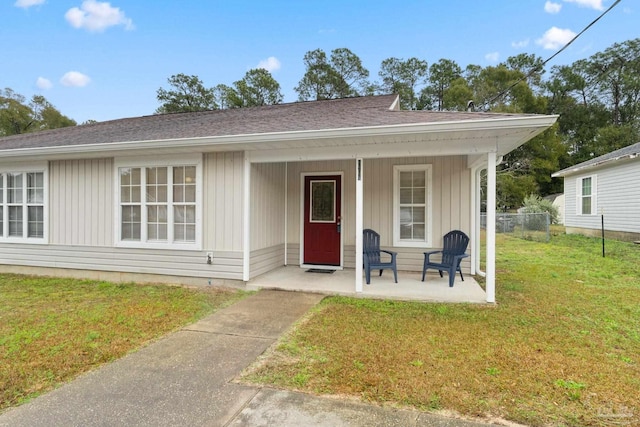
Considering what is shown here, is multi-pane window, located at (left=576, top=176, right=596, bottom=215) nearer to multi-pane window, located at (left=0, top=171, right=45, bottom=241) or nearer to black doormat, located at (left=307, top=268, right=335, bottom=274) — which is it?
black doormat, located at (left=307, top=268, right=335, bottom=274)

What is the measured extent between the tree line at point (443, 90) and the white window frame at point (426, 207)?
22.3 metres

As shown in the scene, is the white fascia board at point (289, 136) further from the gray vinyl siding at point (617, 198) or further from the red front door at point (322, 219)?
the gray vinyl siding at point (617, 198)

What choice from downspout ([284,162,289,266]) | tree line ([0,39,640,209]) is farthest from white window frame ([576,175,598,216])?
downspout ([284,162,289,266])

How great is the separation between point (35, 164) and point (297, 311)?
6119 millimetres

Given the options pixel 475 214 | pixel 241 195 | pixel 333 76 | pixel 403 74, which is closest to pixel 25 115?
pixel 333 76

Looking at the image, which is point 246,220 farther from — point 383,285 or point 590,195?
point 590,195

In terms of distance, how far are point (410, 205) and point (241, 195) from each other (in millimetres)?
3167

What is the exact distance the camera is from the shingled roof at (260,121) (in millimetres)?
5023

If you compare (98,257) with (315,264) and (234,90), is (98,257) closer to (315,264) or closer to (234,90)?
(315,264)

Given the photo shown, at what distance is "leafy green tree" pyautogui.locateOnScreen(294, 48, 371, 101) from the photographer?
95.6ft

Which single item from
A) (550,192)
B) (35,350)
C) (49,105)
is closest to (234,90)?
(49,105)

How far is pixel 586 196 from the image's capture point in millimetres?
14227

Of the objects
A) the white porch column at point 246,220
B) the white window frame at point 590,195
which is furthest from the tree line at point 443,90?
the white porch column at point 246,220

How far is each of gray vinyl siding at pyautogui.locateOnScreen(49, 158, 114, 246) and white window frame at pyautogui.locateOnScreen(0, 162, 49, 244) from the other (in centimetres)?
9
